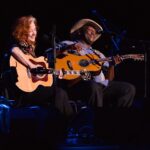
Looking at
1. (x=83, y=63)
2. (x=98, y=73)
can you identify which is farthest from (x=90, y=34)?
(x=98, y=73)

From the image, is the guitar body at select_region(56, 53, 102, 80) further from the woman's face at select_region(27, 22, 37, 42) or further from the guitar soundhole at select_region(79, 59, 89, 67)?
the woman's face at select_region(27, 22, 37, 42)

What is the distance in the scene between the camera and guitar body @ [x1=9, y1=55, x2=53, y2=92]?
548 centimetres

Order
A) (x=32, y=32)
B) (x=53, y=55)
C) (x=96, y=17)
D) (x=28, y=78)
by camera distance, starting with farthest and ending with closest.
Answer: (x=96, y=17), (x=32, y=32), (x=28, y=78), (x=53, y=55)

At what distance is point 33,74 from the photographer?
561cm

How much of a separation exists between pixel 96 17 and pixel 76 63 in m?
1.64

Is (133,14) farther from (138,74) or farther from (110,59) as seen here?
(110,59)

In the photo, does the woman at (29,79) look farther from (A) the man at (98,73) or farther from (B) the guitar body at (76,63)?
(A) the man at (98,73)

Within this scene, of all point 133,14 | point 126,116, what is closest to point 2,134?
point 126,116

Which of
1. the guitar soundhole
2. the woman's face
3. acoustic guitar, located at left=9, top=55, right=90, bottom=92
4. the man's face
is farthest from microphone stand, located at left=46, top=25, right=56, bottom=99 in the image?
the man's face

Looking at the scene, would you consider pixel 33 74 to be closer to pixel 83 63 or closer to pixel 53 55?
pixel 53 55

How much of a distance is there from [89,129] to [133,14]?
2.69 m

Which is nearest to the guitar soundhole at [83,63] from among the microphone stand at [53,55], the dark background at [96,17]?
the microphone stand at [53,55]

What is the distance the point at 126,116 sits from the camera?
19.9ft

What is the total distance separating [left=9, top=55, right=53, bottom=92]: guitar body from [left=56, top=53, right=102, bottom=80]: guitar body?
273mm
